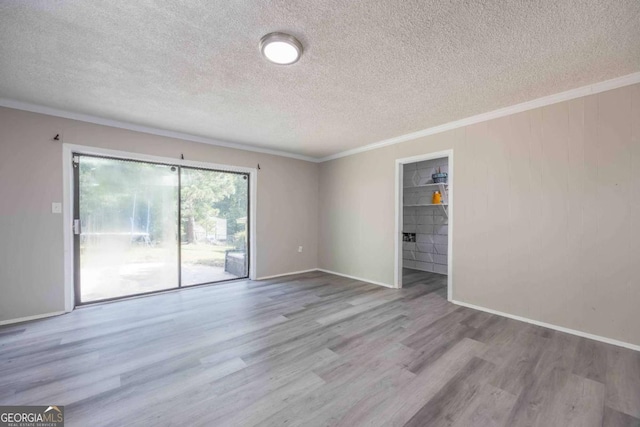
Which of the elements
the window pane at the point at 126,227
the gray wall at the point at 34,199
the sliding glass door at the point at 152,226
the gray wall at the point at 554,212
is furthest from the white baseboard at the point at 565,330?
the gray wall at the point at 34,199

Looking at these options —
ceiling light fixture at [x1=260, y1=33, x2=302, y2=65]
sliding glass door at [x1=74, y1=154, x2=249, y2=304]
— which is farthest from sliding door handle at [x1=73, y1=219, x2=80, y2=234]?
ceiling light fixture at [x1=260, y1=33, x2=302, y2=65]

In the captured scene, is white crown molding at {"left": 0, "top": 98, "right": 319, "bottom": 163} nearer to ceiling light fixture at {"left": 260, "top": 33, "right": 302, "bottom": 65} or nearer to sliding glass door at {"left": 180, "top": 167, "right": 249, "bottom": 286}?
sliding glass door at {"left": 180, "top": 167, "right": 249, "bottom": 286}

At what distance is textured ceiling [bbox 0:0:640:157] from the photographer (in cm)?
163

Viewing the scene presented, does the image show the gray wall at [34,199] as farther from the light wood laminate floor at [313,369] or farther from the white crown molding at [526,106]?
the white crown molding at [526,106]

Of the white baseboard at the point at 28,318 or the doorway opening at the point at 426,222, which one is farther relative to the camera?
the doorway opening at the point at 426,222

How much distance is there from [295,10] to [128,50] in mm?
1385

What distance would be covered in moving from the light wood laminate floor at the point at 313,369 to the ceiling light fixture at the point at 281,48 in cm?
246

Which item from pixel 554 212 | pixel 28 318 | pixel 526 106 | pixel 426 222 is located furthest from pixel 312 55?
pixel 426 222

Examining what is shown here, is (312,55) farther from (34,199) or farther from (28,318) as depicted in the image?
(28,318)

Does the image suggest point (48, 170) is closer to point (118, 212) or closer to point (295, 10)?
point (118, 212)

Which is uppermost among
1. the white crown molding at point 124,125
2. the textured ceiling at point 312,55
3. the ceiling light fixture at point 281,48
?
the textured ceiling at point 312,55

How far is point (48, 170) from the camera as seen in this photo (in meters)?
3.10

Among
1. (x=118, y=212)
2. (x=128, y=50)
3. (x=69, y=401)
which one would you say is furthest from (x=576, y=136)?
(x=118, y=212)

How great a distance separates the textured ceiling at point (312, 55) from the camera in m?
1.63
